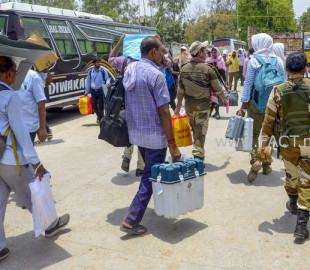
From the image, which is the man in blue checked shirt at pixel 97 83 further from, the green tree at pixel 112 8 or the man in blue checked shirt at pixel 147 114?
the green tree at pixel 112 8

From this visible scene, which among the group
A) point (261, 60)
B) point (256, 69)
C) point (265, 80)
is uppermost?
point (261, 60)

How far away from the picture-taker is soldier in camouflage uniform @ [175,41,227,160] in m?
5.37

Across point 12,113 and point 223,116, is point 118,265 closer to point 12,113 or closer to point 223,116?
point 12,113

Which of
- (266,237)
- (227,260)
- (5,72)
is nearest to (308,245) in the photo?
(266,237)

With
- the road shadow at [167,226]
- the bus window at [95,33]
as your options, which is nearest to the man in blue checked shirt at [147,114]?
the road shadow at [167,226]

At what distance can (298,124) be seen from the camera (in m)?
3.52

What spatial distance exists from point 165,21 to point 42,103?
188ft

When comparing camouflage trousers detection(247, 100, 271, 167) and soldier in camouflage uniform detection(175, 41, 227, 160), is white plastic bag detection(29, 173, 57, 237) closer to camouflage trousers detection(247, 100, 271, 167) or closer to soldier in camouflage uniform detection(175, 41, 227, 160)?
soldier in camouflage uniform detection(175, 41, 227, 160)

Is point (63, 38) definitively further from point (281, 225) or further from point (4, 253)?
point (281, 225)

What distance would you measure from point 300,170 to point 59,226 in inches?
95.2

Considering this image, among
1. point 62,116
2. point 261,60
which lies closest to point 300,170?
point 261,60

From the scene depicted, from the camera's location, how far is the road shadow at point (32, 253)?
3.32 m

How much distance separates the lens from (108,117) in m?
3.95

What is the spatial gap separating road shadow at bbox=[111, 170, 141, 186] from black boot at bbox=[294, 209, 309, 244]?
8.07 feet
